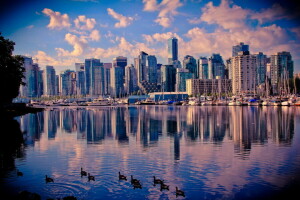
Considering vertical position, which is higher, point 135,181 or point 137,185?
point 135,181

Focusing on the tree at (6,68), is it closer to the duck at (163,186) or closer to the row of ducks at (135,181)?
the row of ducks at (135,181)

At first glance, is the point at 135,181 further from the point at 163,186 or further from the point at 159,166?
the point at 159,166

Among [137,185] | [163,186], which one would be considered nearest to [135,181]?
[137,185]

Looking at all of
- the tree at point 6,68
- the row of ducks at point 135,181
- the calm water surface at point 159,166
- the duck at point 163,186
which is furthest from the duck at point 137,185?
Result: the tree at point 6,68

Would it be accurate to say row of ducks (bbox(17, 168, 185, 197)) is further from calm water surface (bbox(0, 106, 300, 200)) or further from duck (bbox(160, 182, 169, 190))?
calm water surface (bbox(0, 106, 300, 200))

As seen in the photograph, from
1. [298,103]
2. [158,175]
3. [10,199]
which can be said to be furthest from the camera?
[298,103]

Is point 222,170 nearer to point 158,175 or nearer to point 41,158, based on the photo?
point 158,175

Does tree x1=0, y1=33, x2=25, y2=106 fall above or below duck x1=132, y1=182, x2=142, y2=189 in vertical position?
A: above

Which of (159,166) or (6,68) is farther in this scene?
(6,68)

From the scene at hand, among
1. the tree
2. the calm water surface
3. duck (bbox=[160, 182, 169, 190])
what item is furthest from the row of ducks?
the tree

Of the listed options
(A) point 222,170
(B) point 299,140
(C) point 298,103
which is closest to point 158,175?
(A) point 222,170

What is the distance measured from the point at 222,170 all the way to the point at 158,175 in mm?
5973

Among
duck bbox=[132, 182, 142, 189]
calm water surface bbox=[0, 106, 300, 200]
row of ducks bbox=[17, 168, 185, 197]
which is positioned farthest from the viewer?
duck bbox=[132, 182, 142, 189]

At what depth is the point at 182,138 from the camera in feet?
166
